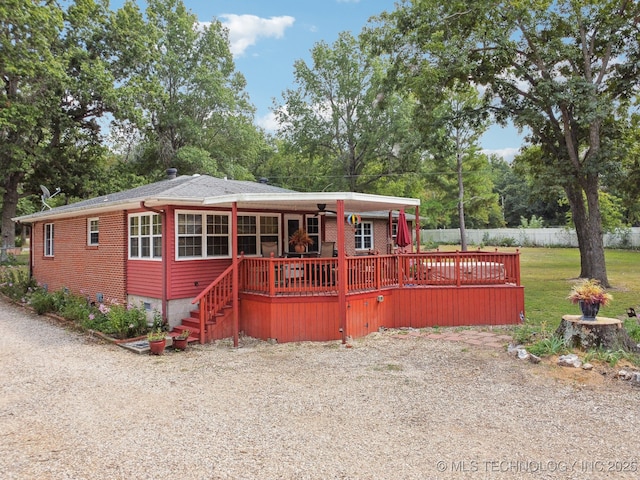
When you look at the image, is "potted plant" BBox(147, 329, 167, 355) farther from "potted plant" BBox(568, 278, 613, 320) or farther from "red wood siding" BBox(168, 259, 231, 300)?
"potted plant" BBox(568, 278, 613, 320)

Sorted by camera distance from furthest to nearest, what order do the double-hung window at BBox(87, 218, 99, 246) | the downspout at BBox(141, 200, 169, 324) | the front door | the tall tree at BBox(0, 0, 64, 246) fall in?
the tall tree at BBox(0, 0, 64, 246)
the double-hung window at BBox(87, 218, 99, 246)
the front door
the downspout at BBox(141, 200, 169, 324)

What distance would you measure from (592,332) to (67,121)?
25589 mm

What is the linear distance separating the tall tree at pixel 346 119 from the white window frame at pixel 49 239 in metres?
19.9

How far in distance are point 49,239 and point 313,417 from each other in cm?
1404

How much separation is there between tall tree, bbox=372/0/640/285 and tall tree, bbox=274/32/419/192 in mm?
13126

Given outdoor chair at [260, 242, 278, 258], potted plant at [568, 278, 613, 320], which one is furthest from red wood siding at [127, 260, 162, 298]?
potted plant at [568, 278, 613, 320]

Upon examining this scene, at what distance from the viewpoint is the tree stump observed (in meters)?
6.86

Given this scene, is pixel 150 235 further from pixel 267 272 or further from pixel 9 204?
pixel 9 204

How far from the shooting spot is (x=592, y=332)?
22.7 ft

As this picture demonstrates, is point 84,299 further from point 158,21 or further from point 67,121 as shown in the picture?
point 158,21

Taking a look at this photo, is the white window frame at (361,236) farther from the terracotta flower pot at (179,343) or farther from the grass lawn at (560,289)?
the terracotta flower pot at (179,343)

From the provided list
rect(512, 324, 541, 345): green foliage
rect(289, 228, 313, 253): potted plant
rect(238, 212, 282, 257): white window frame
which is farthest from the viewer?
rect(289, 228, 313, 253): potted plant

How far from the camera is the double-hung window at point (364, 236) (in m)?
18.8

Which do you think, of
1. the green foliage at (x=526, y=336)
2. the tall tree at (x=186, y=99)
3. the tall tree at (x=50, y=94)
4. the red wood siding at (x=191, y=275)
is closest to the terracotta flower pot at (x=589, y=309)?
the green foliage at (x=526, y=336)
